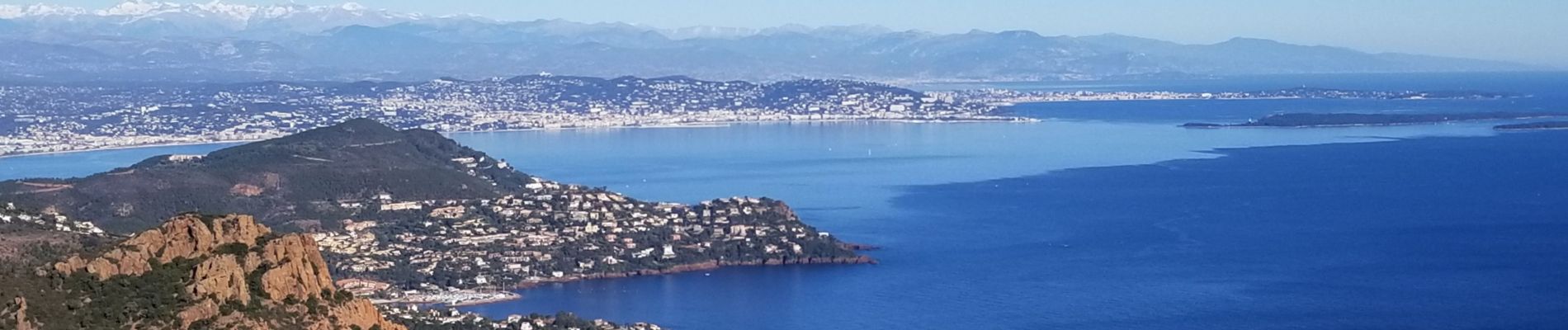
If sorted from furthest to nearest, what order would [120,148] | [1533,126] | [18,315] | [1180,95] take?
[1180,95] < [1533,126] < [120,148] < [18,315]

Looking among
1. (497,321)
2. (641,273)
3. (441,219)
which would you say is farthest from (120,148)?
(497,321)

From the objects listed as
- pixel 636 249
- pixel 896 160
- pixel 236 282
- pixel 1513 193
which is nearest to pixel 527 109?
pixel 896 160

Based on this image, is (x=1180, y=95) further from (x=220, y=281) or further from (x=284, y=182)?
(x=220, y=281)

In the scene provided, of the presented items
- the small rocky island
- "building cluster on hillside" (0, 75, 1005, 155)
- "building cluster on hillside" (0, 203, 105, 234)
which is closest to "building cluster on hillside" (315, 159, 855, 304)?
"building cluster on hillside" (0, 203, 105, 234)

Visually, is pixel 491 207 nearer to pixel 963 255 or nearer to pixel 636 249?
pixel 636 249

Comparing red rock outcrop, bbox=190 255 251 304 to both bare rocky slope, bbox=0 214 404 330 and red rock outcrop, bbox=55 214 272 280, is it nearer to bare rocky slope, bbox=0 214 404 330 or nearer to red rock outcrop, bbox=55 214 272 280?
bare rocky slope, bbox=0 214 404 330
